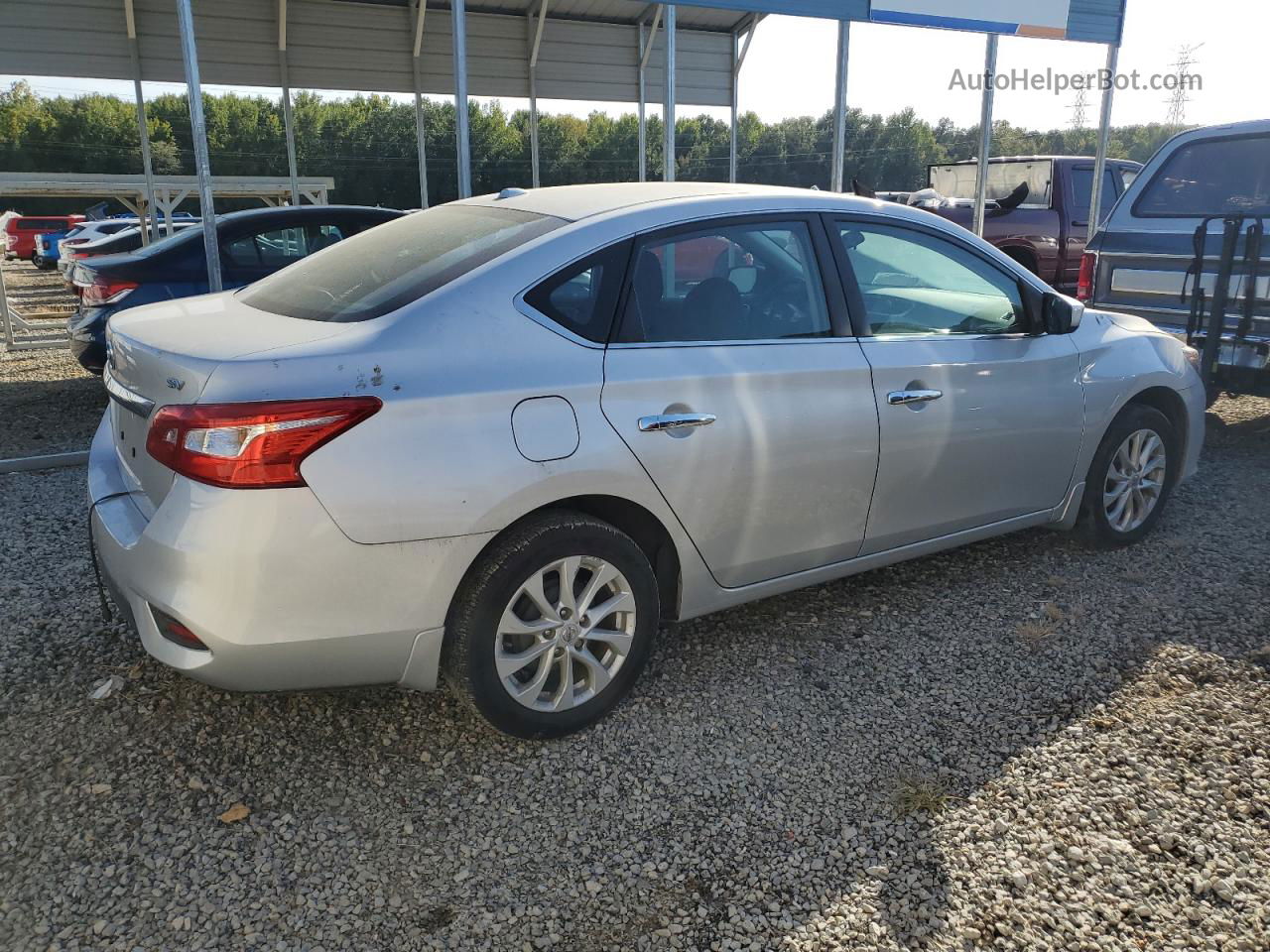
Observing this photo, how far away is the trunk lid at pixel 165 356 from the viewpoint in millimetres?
2584

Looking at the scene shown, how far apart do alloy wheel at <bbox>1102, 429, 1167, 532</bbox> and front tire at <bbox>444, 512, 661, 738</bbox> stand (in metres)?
2.53

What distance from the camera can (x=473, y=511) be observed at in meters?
2.65

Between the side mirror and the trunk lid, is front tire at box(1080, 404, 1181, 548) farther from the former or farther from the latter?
the trunk lid

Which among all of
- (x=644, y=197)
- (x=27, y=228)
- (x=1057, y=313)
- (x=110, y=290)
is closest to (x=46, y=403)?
(x=110, y=290)

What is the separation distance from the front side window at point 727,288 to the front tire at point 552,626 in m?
0.67

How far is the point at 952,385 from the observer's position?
12.1ft

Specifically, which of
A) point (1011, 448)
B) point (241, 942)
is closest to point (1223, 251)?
point (1011, 448)

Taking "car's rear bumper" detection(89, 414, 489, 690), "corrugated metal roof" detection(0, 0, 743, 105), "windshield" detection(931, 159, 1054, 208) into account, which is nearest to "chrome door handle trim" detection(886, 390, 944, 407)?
"car's rear bumper" detection(89, 414, 489, 690)

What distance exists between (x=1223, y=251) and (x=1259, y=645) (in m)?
3.25

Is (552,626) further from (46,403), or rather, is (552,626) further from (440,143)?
(440,143)

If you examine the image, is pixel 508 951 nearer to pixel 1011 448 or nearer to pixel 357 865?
pixel 357 865

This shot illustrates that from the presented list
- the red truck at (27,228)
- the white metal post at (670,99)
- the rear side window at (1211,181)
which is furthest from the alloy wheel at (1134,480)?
the red truck at (27,228)

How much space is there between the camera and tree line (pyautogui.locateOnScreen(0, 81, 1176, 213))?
5253 cm

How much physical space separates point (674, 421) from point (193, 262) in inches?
220
